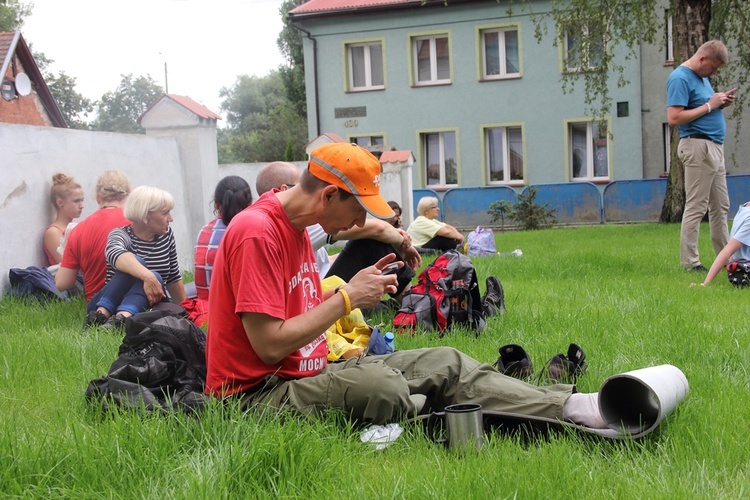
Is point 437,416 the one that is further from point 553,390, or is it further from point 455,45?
point 455,45

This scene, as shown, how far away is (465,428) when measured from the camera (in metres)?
3.53

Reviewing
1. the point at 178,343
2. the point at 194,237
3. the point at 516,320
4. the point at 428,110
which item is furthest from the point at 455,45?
the point at 178,343

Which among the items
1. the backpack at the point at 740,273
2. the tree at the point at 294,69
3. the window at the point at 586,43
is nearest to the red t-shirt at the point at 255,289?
the backpack at the point at 740,273

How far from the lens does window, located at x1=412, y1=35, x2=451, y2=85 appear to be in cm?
3074

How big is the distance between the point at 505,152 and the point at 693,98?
2140 centimetres

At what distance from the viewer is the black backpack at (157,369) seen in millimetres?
3949

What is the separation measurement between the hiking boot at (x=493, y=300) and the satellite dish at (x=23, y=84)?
3568 centimetres

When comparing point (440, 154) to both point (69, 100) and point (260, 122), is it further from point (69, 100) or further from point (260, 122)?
point (69, 100)

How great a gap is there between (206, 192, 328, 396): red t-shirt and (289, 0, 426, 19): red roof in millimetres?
27231

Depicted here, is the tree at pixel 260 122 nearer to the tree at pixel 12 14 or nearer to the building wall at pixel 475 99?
the building wall at pixel 475 99

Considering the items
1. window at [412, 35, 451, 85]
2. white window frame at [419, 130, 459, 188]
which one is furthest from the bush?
window at [412, 35, 451, 85]

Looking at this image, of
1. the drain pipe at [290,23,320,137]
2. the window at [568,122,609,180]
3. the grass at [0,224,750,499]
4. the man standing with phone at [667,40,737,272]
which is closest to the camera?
the grass at [0,224,750,499]

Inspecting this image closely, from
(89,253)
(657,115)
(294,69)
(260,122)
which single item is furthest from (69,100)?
(89,253)

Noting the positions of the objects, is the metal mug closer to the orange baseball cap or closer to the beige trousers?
the orange baseball cap
